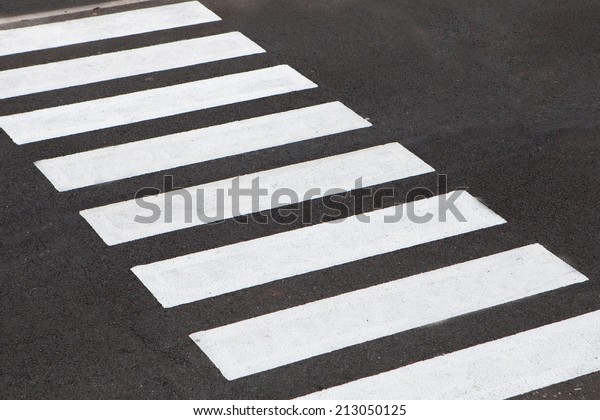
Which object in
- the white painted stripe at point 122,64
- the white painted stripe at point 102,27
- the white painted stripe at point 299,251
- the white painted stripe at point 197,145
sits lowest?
the white painted stripe at point 299,251

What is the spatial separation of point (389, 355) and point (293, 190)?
2.23 metres

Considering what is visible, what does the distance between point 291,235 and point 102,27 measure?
4.70 metres

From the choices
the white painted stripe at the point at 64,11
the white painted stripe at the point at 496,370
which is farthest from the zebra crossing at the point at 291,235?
the white painted stripe at the point at 64,11

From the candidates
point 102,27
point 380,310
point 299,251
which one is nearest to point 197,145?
point 299,251

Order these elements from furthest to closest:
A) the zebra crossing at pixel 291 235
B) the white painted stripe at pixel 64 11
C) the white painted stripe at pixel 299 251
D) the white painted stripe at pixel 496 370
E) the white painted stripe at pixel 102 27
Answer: the white painted stripe at pixel 64 11, the white painted stripe at pixel 102 27, the white painted stripe at pixel 299 251, the zebra crossing at pixel 291 235, the white painted stripe at pixel 496 370

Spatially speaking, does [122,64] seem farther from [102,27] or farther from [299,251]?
[299,251]

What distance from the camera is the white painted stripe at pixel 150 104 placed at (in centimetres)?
973

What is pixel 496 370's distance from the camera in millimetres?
6832

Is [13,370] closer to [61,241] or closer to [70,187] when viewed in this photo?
[61,241]

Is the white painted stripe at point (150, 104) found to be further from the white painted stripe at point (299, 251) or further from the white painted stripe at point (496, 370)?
the white painted stripe at point (496, 370)

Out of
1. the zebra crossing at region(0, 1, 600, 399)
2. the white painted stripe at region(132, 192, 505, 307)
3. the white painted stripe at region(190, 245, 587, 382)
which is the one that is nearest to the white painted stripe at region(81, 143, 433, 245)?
the zebra crossing at region(0, 1, 600, 399)

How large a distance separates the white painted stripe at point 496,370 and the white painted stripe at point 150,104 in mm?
4155

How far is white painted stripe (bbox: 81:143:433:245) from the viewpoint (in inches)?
327

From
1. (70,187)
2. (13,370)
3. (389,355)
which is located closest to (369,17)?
(70,187)
